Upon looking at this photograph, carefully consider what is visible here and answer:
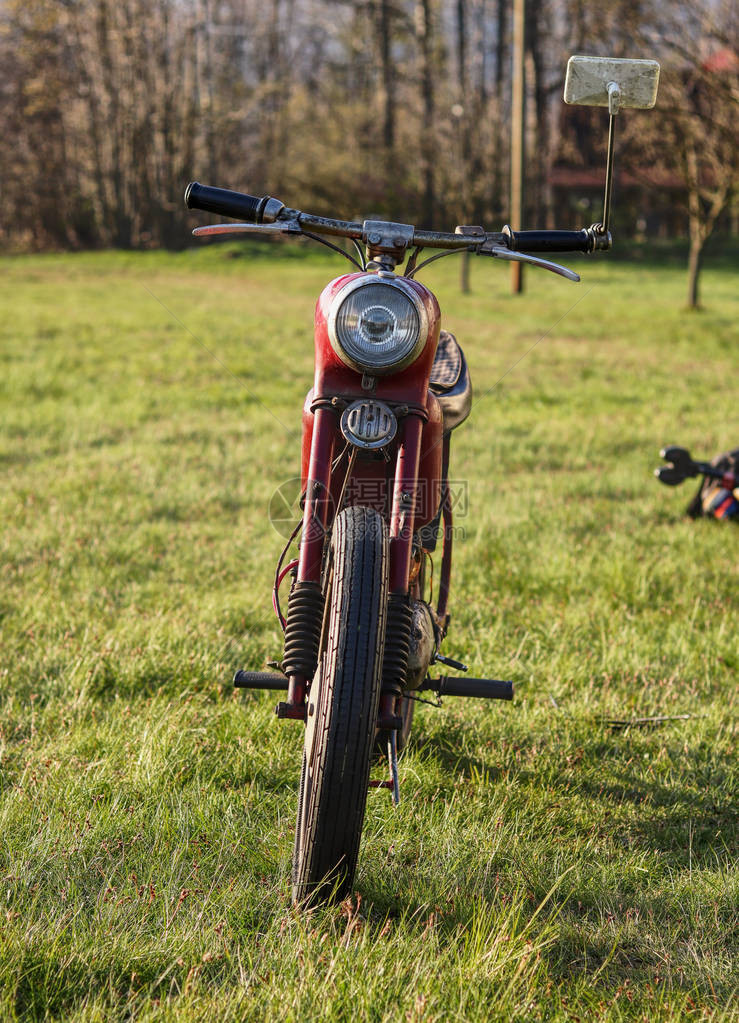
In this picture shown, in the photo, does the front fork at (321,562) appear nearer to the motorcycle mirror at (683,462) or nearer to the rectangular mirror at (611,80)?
the rectangular mirror at (611,80)

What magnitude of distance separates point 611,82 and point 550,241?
0.42 m

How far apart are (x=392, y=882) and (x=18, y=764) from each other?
4.03ft

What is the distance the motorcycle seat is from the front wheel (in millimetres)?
881

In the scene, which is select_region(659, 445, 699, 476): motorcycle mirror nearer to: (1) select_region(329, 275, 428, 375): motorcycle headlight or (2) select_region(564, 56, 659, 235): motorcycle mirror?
(2) select_region(564, 56, 659, 235): motorcycle mirror

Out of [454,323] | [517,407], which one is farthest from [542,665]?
[454,323]

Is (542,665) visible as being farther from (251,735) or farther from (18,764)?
(18,764)

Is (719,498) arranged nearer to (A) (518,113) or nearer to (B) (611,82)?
(B) (611,82)

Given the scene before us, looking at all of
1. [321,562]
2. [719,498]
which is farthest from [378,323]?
[719,498]

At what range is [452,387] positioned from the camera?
2.98 m

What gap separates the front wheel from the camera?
2008 millimetres

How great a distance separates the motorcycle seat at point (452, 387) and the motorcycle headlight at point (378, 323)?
612mm

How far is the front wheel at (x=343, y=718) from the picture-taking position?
2.01 m

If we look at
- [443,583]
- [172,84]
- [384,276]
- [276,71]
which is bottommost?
[443,583]

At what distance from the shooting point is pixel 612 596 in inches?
171
